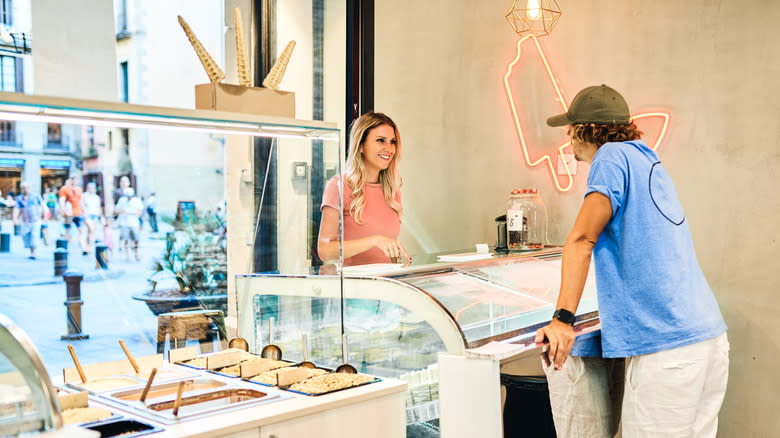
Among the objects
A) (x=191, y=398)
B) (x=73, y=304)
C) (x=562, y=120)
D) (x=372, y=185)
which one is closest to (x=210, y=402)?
(x=191, y=398)

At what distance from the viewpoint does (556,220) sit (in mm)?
4219

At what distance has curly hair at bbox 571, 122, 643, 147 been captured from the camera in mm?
2361

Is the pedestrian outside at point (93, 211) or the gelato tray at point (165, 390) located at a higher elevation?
the pedestrian outside at point (93, 211)

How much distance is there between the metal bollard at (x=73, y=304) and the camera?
2.36 meters

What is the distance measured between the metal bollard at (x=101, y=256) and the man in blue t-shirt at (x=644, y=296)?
1414 millimetres

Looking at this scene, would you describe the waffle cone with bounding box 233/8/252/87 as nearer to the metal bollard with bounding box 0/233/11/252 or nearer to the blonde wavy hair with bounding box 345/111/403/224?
the metal bollard with bounding box 0/233/11/252

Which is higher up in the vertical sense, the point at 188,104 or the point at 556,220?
the point at 188,104

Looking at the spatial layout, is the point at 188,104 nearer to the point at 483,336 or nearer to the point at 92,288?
the point at 92,288

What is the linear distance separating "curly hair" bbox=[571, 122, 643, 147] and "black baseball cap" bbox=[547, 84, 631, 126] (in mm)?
16

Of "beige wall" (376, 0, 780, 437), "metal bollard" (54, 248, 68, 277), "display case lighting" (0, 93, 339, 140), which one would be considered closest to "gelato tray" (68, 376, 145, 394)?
"metal bollard" (54, 248, 68, 277)

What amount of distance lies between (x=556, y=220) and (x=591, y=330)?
1.81 metres

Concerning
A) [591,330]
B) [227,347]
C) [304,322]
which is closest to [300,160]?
[304,322]

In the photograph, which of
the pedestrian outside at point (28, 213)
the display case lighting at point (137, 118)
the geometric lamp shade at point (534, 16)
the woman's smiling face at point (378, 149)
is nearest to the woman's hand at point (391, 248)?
the woman's smiling face at point (378, 149)

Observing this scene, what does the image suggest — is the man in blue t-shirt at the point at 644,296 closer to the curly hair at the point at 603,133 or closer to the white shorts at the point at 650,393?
the white shorts at the point at 650,393
